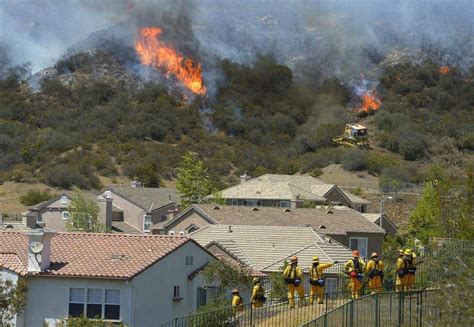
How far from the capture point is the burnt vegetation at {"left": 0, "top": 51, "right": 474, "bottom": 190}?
13988cm

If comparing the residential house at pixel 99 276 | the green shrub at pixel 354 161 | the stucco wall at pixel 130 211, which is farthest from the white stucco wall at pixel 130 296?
the green shrub at pixel 354 161

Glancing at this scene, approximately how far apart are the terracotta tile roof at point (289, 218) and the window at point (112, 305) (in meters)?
31.2

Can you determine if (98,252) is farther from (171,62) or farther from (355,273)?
(171,62)

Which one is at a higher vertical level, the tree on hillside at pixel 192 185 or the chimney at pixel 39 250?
the tree on hillside at pixel 192 185

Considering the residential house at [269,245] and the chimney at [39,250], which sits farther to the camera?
the residential house at [269,245]

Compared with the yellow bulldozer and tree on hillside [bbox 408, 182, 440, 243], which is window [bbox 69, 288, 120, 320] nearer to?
tree on hillside [bbox 408, 182, 440, 243]

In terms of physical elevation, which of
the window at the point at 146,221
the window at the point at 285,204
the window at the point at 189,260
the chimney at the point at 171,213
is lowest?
the window at the point at 189,260

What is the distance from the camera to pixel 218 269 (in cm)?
5034

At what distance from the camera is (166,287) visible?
48.4 m

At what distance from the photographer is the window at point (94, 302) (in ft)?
149

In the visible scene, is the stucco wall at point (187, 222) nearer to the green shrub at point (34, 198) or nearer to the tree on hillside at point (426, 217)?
the tree on hillside at point (426, 217)

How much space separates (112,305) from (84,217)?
4051 centimetres

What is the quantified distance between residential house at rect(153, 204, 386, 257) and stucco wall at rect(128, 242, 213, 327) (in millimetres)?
27061

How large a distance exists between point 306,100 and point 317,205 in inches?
3269
